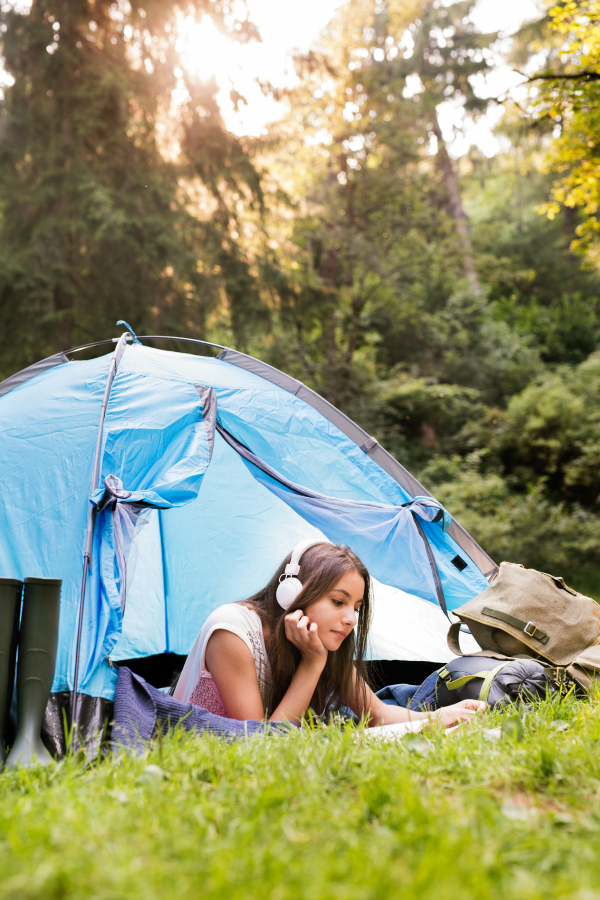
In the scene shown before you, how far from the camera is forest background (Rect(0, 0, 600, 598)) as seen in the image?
609 cm

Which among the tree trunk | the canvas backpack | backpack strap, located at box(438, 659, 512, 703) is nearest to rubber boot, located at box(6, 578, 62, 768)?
backpack strap, located at box(438, 659, 512, 703)

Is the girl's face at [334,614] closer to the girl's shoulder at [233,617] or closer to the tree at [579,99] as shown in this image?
the girl's shoulder at [233,617]

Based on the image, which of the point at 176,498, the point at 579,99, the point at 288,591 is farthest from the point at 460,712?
the point at 579,99

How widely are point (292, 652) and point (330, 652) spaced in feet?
0.67

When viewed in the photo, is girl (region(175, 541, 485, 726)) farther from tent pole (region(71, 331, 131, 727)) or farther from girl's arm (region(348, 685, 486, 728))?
tent pole (region(71, 331, 131, 727))

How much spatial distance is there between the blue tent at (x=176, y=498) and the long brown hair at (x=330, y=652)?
337 mm

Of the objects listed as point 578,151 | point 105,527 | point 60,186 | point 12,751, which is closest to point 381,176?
point 578,151

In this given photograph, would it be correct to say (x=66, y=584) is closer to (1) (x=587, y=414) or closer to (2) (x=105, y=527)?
(2) (x=105, y=527)

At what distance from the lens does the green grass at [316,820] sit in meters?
0.98

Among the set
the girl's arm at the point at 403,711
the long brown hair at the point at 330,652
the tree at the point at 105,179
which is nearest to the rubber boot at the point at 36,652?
the long brown hair at the point at 330,652

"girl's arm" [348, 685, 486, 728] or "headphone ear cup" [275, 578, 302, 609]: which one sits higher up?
"headphone ear cup" [275, 578, 302, 609]

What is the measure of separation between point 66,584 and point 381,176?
8440 mm

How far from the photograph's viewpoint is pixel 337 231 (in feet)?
29.6

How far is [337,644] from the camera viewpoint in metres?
2.14
